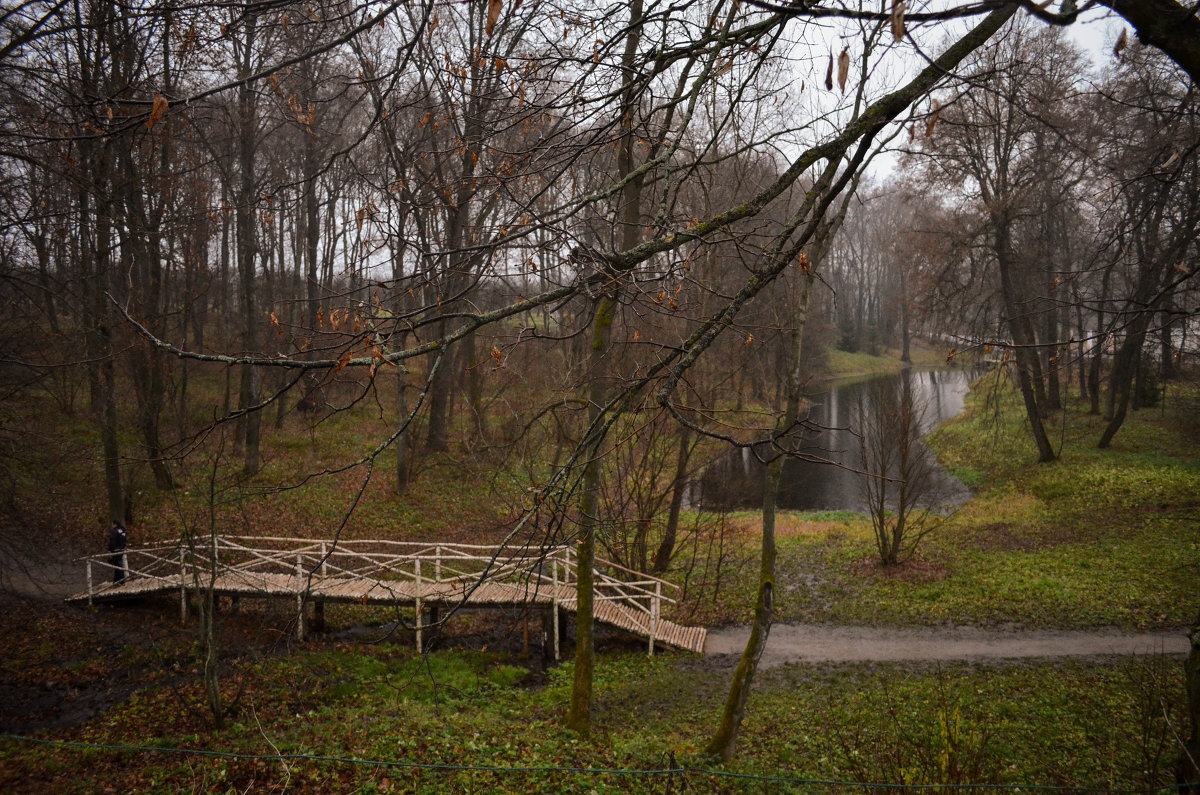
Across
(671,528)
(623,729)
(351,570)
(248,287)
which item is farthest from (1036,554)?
(248,287)

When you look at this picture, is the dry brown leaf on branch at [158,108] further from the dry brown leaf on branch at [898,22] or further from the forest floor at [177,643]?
the forest floor at [177,643]

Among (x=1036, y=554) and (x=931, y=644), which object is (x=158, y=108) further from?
(x=1036, y=554)

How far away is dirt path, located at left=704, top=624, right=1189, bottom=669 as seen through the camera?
32.1 ft

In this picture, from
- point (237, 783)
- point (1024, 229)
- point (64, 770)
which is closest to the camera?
point (237, 783)

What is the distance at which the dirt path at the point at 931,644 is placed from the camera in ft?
32.1

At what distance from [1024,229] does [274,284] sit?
80.1 ft

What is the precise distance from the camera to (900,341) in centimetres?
6309

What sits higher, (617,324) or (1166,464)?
(617,324)

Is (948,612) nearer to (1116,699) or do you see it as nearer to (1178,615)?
(1178,615)

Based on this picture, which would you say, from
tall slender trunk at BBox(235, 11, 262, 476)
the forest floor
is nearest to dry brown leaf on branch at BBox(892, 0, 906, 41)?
the forest floor

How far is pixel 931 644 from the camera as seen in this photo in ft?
34.6

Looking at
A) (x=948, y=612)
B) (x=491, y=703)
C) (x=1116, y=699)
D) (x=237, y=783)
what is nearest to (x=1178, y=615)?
(x=948, y=612)

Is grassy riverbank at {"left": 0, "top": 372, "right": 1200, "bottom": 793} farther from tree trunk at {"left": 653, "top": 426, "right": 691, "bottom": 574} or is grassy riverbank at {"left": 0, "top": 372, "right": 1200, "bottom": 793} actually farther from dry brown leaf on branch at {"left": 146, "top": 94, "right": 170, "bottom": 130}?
dry brown leaf on branch at {"left": 146, "top": 94, "right": 170, "bottom": 130}

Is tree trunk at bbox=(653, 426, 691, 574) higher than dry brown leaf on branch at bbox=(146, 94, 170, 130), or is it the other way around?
dry brown leaf on branch at bbox=(146, 94, 170, 130)
